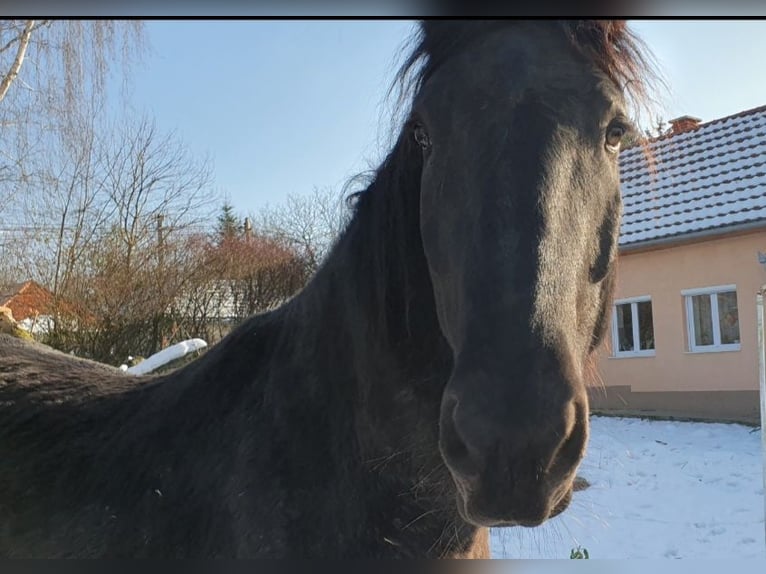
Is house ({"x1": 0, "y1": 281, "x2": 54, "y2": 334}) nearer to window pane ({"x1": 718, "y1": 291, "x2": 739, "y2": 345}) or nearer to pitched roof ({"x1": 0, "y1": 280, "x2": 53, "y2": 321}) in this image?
pitched roof ({"x1": 0, "y1": 280, "x2": 53, "y2": 321})

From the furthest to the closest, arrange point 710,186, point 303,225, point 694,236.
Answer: point 710,186 < point 694,236 < point 303,225

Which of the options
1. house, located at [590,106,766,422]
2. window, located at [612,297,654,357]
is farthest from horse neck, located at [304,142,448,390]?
window, located at [612,297,654,357]

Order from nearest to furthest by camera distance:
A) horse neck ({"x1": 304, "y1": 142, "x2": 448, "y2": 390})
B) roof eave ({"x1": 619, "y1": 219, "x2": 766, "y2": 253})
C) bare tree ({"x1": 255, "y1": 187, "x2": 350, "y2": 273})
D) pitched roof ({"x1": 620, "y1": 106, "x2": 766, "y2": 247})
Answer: horse neck ({"x1": 304, "y1": 142, "x2": 448, "y2": 390})
bare tree ({"x1": 255, "y1": 187, "x2": 350, "y2": 273})
roof eave ({"x1": 619, "y1": 219, "x2": 766, "y2": 253})
pitched roof ({"x1": 620, "y1": 106, "x2": 766, "y2": 247})

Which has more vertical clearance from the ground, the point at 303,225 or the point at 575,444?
the point at 303,225

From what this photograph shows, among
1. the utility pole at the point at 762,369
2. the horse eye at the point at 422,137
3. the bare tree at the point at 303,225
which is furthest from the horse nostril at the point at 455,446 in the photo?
the utility pole at the point at 762,369

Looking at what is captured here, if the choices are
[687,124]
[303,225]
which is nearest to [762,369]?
[687,124]

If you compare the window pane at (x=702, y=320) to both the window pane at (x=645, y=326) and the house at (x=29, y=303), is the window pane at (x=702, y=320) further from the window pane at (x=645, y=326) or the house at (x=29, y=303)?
the house at (x=29, y=303)

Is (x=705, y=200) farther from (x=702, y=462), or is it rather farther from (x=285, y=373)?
(x=285, y=373)

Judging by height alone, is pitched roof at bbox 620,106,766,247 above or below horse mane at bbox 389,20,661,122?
above

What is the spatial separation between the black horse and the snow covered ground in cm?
121

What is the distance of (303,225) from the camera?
232 centimetres

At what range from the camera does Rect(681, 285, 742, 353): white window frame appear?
2.66 m

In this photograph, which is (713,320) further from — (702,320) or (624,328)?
(624,328)

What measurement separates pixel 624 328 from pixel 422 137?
2084mm
